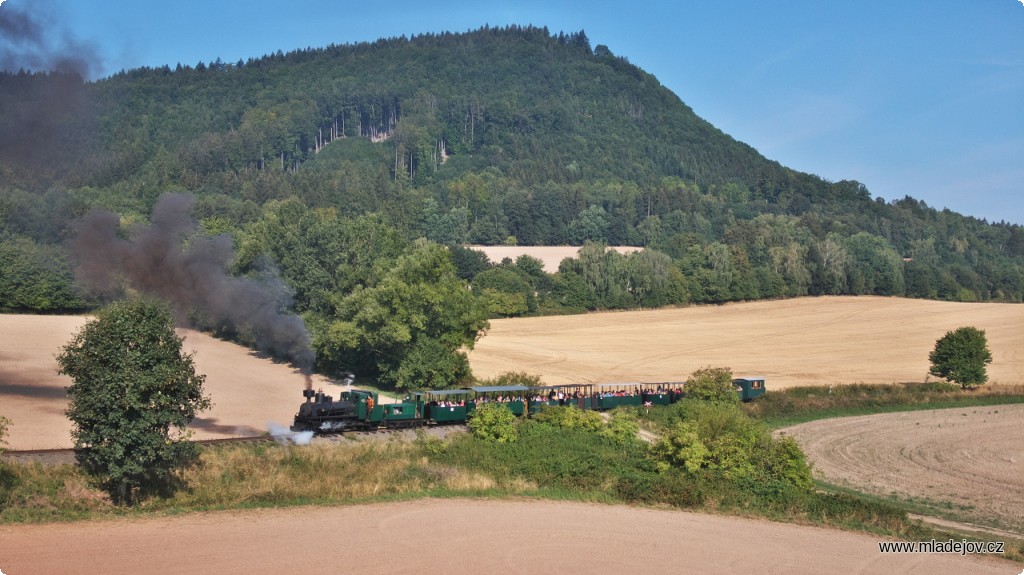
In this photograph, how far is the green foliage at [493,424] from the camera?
46.0 meters

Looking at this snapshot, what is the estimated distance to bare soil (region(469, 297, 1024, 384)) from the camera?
8550cm

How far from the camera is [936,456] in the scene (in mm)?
53438

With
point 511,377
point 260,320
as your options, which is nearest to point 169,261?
point 260,320

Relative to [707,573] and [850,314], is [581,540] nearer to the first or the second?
[707,573]

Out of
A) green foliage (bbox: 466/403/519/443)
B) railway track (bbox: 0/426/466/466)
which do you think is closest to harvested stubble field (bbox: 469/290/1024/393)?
green foliage (bbox: 466/403/519/443)

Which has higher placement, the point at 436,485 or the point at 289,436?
the point at 289,436

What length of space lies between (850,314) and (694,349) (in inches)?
1641

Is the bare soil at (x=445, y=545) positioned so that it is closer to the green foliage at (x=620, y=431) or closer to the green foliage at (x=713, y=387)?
the green foliage at (x=620, y=431)

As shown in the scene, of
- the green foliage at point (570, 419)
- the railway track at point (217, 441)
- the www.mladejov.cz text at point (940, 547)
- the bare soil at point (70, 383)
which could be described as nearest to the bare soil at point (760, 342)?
the bare soil at point (70, 383)

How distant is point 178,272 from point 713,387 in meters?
35.0

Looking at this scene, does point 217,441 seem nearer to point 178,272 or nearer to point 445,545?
point 178,272

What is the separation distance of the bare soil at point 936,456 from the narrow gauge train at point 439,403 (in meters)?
12.0

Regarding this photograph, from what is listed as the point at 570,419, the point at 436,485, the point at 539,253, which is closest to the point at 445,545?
the point at 436,485

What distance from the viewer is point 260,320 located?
56000mm
